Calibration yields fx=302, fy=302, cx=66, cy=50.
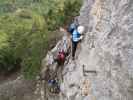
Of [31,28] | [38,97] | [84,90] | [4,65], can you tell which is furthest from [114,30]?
[4,65]

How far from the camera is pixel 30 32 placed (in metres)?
8.47

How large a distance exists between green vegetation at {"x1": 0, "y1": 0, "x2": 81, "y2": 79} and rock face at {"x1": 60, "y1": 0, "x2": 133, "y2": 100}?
174cm

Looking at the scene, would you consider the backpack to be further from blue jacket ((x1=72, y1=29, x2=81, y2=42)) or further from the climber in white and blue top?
blue jacket ((x1=72, y1=29, x2=81, y2=42))

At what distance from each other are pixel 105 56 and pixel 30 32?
3.60 metres

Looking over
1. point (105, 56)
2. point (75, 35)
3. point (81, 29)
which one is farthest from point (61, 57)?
point (105, 56)

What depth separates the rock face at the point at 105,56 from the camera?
4.91 meters

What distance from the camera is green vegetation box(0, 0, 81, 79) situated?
315 inches

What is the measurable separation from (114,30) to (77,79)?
152 cm

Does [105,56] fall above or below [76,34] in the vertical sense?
below

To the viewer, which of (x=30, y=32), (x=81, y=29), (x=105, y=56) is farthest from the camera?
(x=30, y=32)

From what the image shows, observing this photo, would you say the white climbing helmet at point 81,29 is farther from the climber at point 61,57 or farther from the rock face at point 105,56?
the climber at point 61,57

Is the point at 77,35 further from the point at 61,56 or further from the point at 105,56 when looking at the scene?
the point at 105,56

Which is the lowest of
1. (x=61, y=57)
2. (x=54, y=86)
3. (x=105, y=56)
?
(x=54, y=86)

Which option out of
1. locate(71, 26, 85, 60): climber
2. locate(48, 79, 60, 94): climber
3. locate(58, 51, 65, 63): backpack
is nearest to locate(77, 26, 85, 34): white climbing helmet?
locate(71, 26, 85, 60): climber
